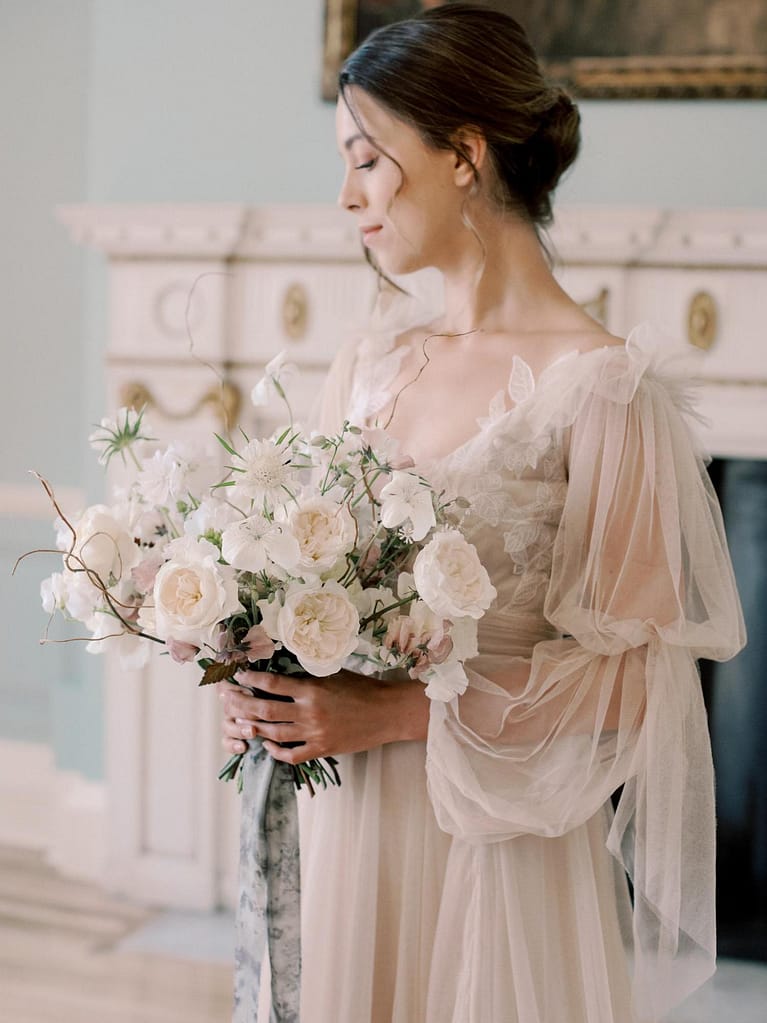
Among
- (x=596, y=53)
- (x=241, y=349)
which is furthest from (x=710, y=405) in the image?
(x=241, y=349)

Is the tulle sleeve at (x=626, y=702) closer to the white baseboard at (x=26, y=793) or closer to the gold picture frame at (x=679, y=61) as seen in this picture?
the gold picture frame at (x=679, y=61)

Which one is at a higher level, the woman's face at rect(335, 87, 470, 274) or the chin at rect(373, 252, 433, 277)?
the woman's face at rect(335, 87, 470, 274)

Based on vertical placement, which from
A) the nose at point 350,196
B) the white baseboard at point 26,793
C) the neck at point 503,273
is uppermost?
the nose at point 350,196

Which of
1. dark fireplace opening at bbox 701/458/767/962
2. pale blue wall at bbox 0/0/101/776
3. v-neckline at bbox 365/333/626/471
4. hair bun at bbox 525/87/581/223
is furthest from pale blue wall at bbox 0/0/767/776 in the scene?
v-neckline at bbox 365/333/626/471

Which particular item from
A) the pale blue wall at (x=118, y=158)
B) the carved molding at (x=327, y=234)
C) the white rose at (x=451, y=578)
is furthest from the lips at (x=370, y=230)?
the pale blue wall at (x=118, y=158)

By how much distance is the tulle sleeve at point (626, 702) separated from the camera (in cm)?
113

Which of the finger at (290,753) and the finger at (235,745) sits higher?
the finger at (290,753)

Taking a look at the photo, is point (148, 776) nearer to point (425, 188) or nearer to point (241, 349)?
point (241, 349)

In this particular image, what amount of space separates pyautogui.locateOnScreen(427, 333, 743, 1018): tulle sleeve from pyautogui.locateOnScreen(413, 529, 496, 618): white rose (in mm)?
180

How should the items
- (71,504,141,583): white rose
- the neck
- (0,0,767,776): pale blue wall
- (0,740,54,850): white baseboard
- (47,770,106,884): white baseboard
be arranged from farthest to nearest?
(0,740,54,850): white baseboard < (47,770,106,884): white baseboard < (0,0,767,776): pale blue wall < the neck < (71,504,141,583): white rose

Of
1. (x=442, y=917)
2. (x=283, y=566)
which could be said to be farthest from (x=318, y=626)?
(x=442, y=917)

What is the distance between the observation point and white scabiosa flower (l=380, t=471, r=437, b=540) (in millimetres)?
1007

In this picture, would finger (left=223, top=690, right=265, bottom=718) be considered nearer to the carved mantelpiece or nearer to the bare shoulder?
the bare shoulder

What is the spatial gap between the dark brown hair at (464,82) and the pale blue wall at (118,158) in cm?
137
